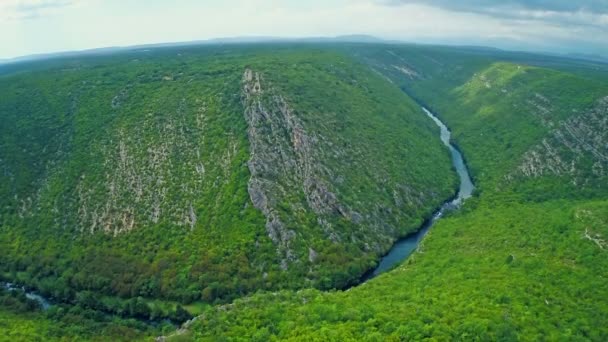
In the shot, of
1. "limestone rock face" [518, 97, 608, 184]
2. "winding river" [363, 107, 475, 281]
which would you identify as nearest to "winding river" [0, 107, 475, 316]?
"winding river" [363, 107, 475, 281]

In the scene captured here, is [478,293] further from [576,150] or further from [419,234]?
[576,150]

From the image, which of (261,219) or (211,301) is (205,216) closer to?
(261,219)

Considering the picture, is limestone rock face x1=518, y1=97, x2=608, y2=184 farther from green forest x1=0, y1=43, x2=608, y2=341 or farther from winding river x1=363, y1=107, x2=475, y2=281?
winding river x1=363, y1=107, x2=475, y2=281

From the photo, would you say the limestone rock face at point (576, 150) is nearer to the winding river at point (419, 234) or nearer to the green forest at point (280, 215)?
the green forest at point (280, 215)

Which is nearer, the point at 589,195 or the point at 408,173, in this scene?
the point at 589,195

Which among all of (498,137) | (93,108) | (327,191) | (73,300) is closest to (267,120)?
(327,191)

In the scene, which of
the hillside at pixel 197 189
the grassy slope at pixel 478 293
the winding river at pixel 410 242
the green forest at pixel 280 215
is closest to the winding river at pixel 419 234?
the winding river at pixel 410 242
